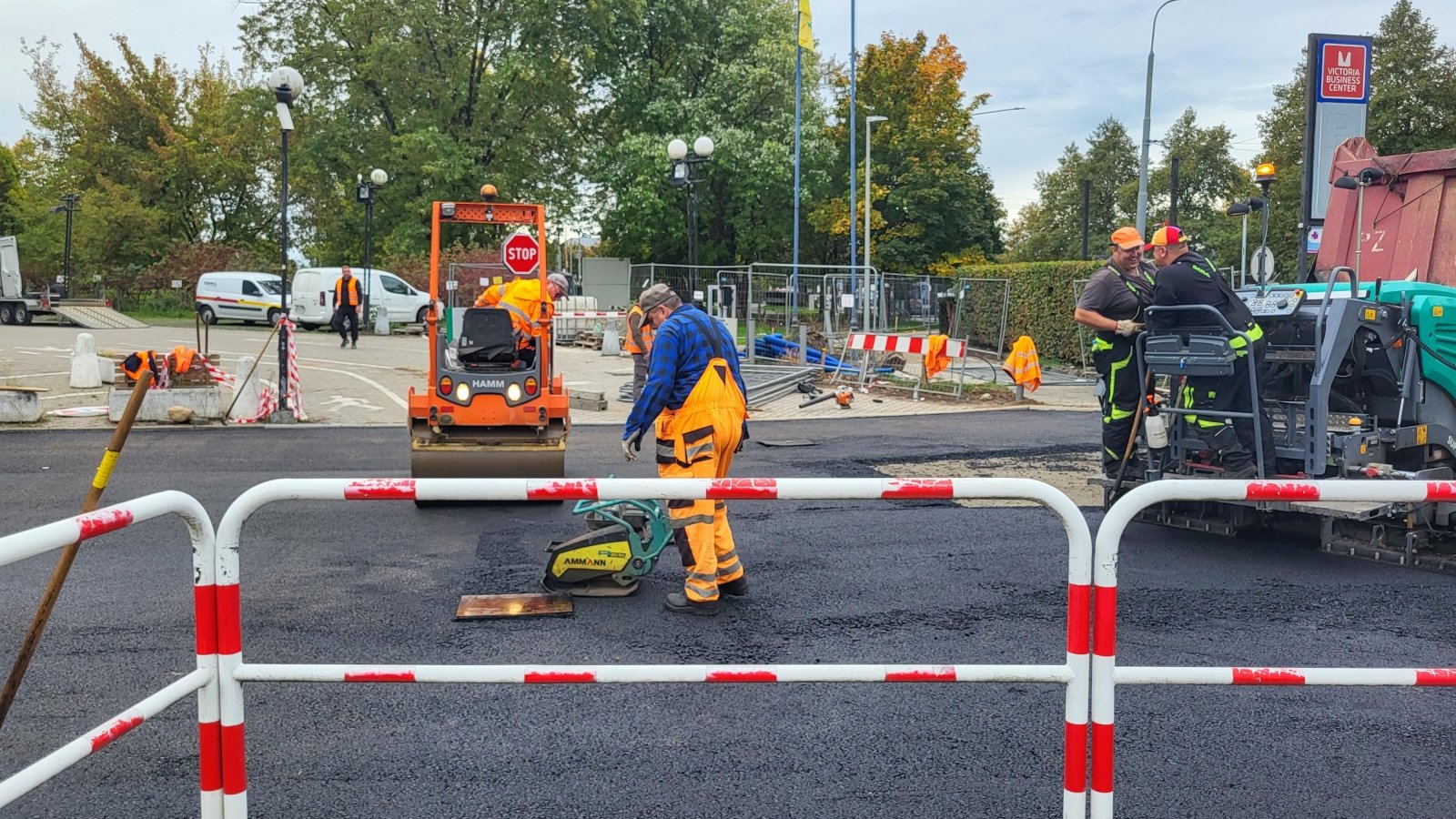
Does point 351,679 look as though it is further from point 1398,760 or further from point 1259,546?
point 1259,546

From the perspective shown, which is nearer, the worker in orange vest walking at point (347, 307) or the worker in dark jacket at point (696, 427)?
the worker in dark jacket at point (696, 427)

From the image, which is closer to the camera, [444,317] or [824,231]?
[444,317]

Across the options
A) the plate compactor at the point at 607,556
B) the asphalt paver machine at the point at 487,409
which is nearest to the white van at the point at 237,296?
the asphalt paver machine at the point at 487,409

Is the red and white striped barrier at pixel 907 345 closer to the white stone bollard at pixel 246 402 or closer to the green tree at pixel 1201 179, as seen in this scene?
the white stone bollard at pixel 246 402

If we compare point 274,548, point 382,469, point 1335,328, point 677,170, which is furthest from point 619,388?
point 1335,328

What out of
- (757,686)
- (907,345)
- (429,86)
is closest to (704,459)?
(757,686)

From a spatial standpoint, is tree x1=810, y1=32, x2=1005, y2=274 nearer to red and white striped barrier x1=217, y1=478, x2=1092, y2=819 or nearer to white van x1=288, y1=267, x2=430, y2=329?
white van x1=288, y1=267, x2=430, y2=329

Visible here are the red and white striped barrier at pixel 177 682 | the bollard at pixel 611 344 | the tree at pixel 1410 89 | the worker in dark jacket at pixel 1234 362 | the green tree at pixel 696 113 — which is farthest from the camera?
the tree at pixel 1410 89

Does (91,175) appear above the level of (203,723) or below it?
above

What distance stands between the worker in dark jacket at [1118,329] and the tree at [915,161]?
34.6 meters

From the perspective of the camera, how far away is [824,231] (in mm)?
43562

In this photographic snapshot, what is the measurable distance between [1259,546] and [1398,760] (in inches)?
140

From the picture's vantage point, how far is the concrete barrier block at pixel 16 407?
13.3 meters

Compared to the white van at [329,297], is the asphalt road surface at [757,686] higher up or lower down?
lower down
